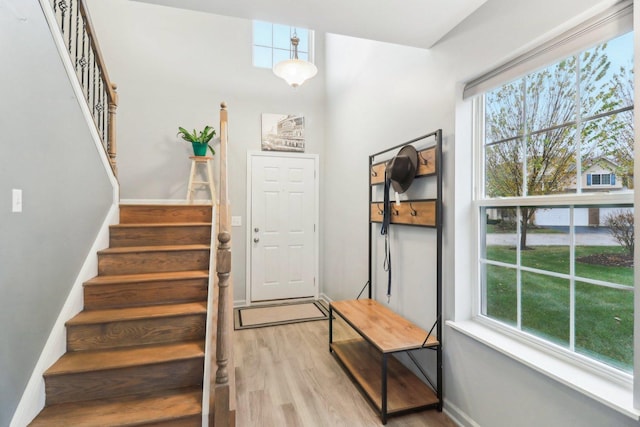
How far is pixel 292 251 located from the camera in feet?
14.6

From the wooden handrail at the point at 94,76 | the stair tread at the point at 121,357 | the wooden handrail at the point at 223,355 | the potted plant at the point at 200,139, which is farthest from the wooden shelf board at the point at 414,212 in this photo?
the wooden handrail at the point at 94,76

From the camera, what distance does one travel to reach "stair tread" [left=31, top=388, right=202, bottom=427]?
5.21 feet

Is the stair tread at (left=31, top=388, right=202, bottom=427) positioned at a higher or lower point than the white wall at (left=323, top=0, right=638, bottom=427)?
lower

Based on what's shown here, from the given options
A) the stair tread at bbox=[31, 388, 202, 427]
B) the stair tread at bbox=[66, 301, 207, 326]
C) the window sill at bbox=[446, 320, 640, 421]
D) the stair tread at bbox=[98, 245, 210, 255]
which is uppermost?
the stair tread at bbox=[98, 245, 210, 255]

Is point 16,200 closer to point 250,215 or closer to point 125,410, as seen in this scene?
point 125,410

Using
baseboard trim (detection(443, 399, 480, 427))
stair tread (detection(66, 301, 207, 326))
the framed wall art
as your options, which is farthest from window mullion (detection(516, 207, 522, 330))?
the framed wall art

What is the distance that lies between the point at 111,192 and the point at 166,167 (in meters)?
1.11

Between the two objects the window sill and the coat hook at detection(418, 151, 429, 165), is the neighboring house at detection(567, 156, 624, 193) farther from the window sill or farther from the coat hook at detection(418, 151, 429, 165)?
the coat hook at detection(418, 151, 429, 165)

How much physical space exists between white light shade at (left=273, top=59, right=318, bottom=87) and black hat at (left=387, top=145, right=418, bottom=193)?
47.7 inches

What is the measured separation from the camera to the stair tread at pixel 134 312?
1983 mm

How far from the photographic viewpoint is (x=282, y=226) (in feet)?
14.4

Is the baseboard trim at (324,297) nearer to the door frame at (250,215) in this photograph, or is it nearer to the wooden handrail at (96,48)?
the door frame at (250,215)

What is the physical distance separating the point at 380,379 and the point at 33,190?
2460 millimetres

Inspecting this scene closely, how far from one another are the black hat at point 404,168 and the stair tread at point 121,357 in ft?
5.78
